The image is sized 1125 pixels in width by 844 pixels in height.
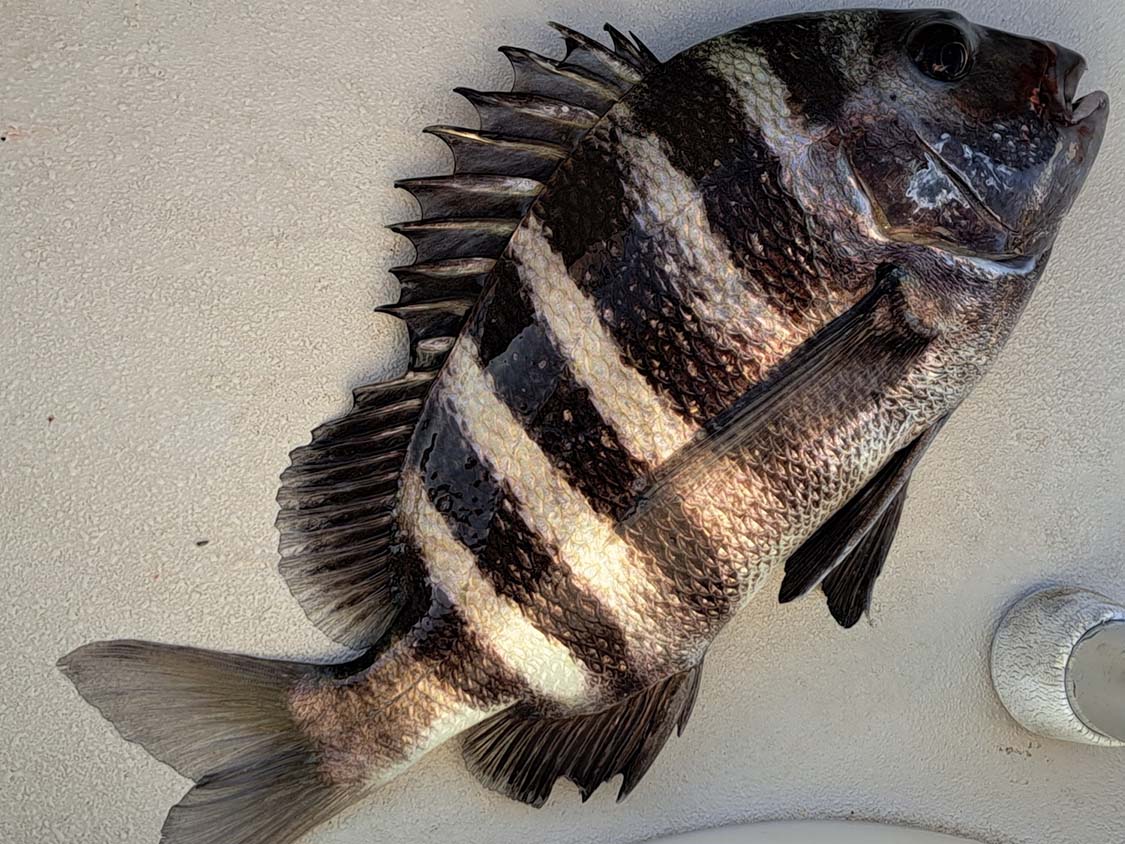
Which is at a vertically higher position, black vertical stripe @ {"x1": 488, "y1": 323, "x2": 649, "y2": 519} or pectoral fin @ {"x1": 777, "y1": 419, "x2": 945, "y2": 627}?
black vertical stripe @ {"x1": 488, "y1": 323, "x2": 649, "y2": 519}

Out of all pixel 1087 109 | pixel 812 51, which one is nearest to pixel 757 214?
pixel 812 51

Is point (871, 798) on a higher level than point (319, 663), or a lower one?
lower

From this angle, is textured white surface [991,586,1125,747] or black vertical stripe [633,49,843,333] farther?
textured white surface [991,586,1125,747]

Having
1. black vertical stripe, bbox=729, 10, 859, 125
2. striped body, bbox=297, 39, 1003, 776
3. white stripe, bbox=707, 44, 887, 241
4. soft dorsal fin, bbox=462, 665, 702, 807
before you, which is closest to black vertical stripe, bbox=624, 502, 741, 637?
striped body, bbox=297, 39, 1003, 776

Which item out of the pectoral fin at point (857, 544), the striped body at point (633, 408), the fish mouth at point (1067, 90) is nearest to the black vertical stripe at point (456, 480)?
the striped body at point (633, 408)

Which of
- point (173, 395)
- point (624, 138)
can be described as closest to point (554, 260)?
point (624, 138)

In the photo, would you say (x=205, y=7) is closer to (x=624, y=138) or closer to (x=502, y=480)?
(x=624, y=138)

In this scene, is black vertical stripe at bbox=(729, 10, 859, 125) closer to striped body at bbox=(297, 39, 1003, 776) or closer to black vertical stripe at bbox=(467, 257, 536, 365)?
striped body at bbox=(297, 39, 1003, 776)
